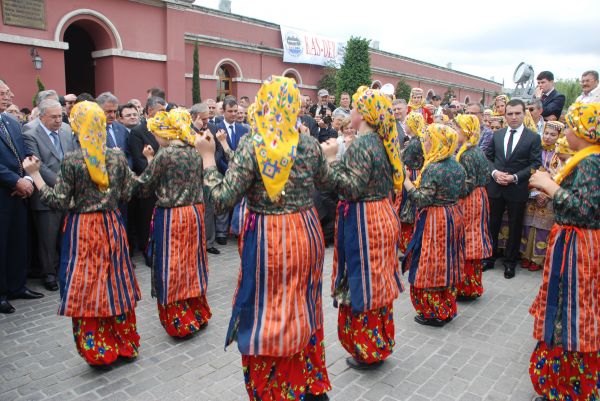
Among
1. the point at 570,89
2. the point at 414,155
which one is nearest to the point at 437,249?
the point at 414,155

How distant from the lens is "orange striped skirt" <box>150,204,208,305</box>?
4066 millimetres

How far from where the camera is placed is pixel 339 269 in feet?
11.9

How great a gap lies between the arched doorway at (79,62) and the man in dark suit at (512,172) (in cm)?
1503

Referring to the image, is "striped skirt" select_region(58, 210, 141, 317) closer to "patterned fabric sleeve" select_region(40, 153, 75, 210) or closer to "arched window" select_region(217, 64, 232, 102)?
"patterned fabric sleeve" select_region(40, 153, 75, 210)

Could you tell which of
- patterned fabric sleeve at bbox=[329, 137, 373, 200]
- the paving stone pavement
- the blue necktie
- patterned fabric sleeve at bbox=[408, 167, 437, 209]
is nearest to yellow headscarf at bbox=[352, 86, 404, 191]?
patterned fabric sleeve at bbox=[329, 137, 373, 200]

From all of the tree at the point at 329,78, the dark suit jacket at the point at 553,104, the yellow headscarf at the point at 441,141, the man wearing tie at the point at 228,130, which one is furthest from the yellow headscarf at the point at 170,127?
the tree at the point at 329,78

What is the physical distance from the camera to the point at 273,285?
2.65 meters

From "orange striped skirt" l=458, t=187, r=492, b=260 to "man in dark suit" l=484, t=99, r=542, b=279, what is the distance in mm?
871

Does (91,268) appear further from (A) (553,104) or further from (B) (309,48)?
(B) (309,48)

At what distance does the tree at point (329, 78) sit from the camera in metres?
23.6

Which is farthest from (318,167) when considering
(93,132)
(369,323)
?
(93,132)

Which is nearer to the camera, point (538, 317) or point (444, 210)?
point (538, 317)

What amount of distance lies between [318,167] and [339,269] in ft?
3.72

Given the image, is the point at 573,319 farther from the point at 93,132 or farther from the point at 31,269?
the point at 31,269
